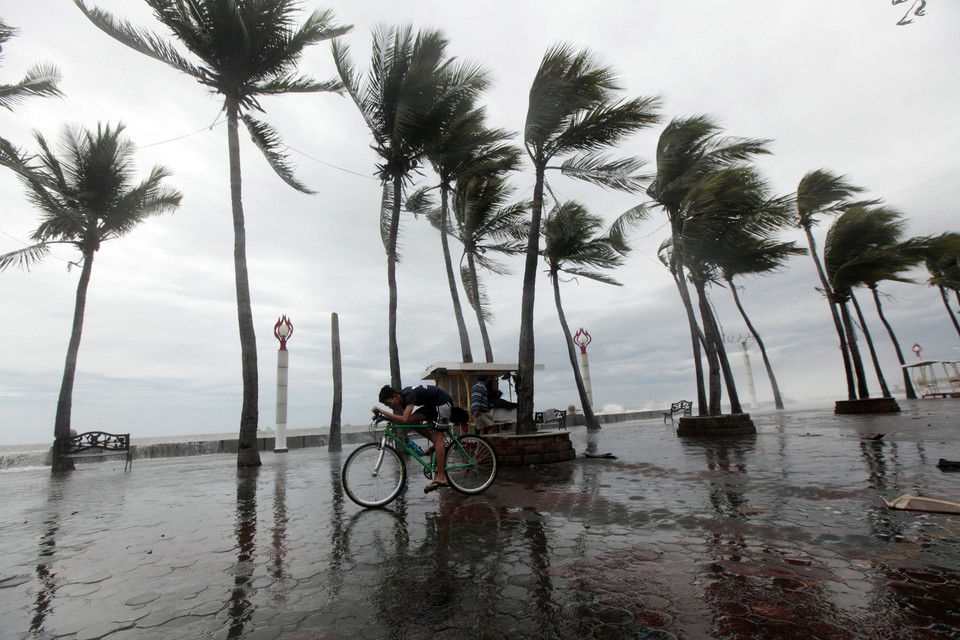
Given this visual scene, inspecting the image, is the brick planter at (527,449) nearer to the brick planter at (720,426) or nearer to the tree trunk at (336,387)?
the brick planter at (720,426)

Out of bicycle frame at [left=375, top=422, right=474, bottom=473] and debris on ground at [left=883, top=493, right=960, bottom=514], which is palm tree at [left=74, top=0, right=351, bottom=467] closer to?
bicycle frame at [left=375, top=422, right=474, bottom=473]

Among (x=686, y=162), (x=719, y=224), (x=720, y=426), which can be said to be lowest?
(x=720, y=426)

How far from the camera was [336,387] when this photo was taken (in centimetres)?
1587

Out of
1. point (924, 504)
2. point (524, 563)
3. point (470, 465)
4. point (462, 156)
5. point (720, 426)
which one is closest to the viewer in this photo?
point (524, 563)

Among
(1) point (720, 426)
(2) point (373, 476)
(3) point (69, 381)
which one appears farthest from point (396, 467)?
(3) point (69, 381)

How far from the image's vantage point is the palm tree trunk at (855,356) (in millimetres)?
16297

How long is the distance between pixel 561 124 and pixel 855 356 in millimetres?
14947

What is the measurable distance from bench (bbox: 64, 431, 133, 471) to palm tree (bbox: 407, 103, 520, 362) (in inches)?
398

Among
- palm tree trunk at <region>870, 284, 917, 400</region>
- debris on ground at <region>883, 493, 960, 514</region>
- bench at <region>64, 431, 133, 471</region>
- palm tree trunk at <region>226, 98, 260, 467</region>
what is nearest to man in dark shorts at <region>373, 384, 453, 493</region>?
debris on ground at <region>883, 493, 960, 514</region>

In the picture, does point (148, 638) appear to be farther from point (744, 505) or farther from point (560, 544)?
point (744, 505)

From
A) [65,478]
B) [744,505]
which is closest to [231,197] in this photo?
[65,478]

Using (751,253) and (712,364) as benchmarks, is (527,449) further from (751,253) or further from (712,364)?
(751,253)

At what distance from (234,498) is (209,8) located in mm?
11213

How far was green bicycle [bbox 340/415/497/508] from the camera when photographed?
17.4ft
